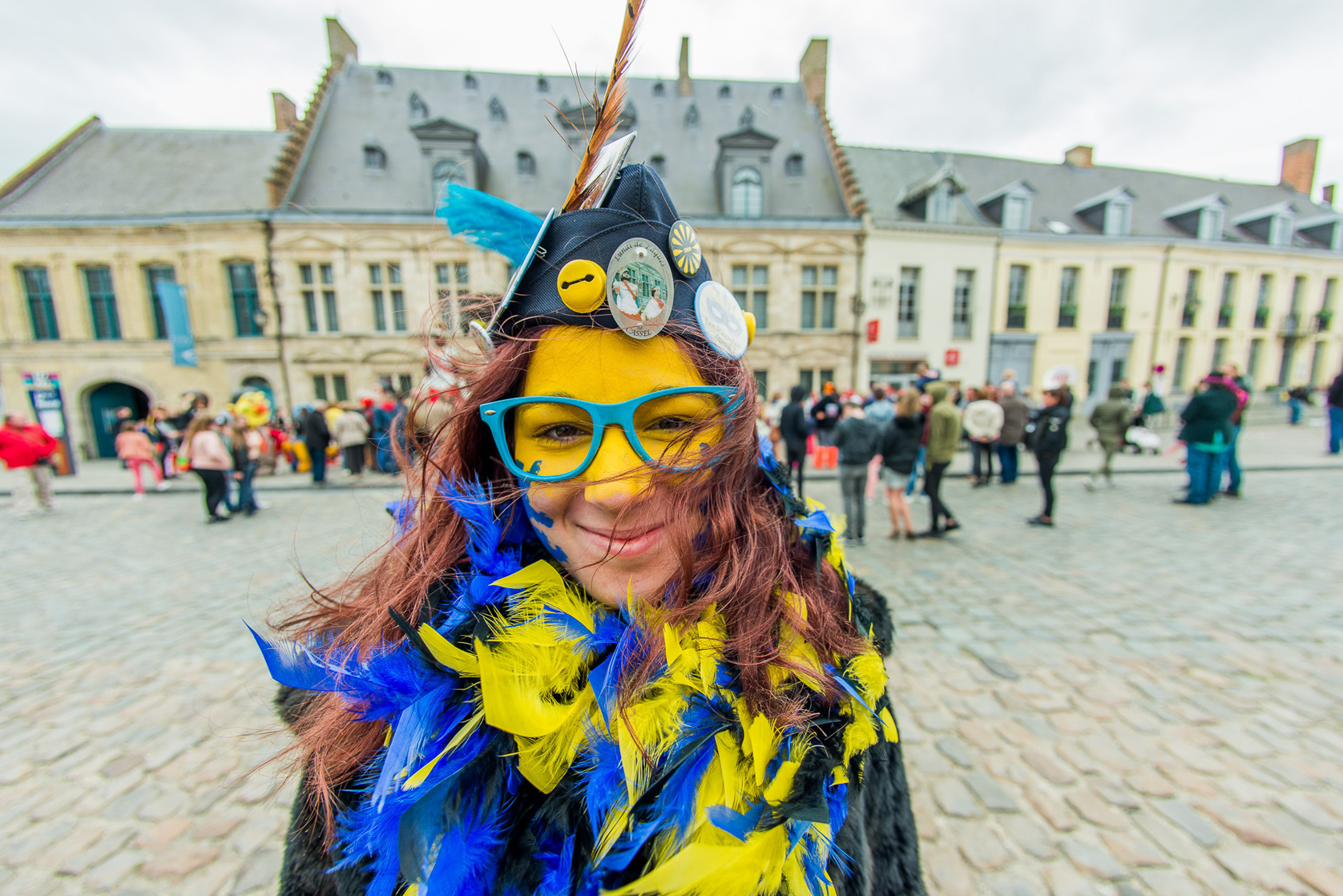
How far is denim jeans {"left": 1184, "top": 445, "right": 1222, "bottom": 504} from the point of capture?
7258mm

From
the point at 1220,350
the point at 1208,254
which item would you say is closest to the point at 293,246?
the point at 1208,254

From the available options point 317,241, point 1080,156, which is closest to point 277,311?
point 317,241

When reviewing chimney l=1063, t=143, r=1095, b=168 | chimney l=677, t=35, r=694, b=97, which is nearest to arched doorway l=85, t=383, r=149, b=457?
chimney l=677, t=35, r=694, b=97

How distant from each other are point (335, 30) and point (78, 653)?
23.5m

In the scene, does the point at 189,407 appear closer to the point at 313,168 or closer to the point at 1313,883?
the point at 313,168

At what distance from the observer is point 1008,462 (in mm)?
8945

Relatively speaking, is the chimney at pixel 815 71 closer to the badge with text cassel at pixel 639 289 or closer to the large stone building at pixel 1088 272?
the large stone building at pixel 1088 272

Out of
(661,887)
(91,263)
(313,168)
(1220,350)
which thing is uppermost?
(313,168)

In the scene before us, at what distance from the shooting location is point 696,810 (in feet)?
3.19

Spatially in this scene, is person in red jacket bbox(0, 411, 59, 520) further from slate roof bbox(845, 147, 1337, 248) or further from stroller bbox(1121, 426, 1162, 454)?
slate roof bbox(845, 147, 1337, 248)

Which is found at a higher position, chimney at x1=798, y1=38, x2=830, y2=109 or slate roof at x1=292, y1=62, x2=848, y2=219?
A: chimney at x1=798, y1=38, x2=830, y2=109

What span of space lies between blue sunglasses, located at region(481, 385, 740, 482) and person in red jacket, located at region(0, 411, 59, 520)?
457 inches

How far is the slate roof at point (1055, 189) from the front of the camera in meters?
19.0

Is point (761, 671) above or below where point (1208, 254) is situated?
below
